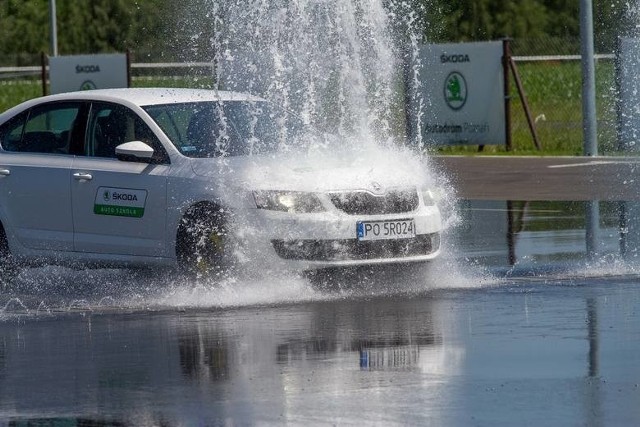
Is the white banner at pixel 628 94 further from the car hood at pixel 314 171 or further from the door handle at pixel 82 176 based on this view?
the door handle at pixel 82 176

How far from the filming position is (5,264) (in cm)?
1376

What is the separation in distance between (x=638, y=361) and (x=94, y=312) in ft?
13.8

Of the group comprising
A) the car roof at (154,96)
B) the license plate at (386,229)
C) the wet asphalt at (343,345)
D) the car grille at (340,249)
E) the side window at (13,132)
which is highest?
the car roof at (154,96)

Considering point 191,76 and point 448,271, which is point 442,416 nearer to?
point 448,271

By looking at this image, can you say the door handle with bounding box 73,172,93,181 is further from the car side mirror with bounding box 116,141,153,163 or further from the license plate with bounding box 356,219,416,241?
the license plate with bounding box 356,219,416,241

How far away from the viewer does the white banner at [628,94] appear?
26.8 meters

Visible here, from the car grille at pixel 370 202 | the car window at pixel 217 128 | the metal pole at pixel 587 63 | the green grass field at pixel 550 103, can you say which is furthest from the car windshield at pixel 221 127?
the green grass field at pixel 550 103

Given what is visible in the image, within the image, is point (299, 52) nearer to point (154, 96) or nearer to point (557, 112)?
point (154, 96)

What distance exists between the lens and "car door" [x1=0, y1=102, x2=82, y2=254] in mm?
13328

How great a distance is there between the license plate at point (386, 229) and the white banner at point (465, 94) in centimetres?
1740

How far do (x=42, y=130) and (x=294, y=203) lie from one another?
8.35 feet

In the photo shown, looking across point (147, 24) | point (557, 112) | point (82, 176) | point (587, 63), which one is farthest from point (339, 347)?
point (147, 24)

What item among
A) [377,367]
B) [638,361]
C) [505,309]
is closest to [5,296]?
[505,309]

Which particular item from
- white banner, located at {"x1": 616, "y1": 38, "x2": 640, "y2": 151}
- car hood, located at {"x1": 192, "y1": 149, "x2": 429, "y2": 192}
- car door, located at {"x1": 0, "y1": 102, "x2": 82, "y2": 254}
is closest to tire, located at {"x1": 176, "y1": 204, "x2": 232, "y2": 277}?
car hood, located at {"x1": 192, "y1": 149, "x2": 429, "y2": 192}
